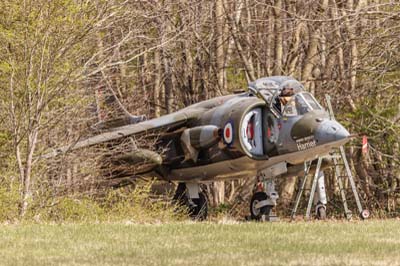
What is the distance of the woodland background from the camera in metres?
18.1

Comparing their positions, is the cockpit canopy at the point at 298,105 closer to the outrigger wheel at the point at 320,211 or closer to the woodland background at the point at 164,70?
the outrigger wheel at the point at 320,211

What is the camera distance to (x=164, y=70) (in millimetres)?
29125

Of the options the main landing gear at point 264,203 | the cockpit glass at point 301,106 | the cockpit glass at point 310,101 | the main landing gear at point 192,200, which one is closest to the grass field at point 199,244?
the main landing gear at point 264,203

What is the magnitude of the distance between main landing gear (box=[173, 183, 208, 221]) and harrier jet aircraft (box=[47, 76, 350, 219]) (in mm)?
23

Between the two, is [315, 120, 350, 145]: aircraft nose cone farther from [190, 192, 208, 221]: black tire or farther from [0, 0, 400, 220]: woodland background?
[190, 192, 208, 221]: black tire

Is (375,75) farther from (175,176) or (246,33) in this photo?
Result: (175,176)

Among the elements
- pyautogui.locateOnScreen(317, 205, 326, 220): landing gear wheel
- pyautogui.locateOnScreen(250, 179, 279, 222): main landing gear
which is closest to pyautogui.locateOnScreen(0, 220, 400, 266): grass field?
pyautogui.locateOnScreen(250, 179, 279, 222): main landing gear

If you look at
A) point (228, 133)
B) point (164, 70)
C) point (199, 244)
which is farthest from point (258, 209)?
point (164, 70)

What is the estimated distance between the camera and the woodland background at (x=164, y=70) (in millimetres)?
18078

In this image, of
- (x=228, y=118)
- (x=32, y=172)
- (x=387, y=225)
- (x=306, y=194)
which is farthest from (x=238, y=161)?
(x=306, y=194)

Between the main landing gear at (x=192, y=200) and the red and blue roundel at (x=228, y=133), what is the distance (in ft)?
8.15

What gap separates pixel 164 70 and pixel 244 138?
10.4 metres

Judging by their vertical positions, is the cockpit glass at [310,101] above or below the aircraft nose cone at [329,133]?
above

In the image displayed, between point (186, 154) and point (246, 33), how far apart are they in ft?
26.4
